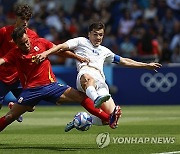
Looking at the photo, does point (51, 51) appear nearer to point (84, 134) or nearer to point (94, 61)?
point (94, 61)

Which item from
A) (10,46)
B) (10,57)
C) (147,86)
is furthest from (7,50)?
(147,86)

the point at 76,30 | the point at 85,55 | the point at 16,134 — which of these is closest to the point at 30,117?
the point at 16,134

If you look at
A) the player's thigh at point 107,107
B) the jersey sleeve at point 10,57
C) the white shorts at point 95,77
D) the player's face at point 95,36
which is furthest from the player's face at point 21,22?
the player's thigh at point 107,107

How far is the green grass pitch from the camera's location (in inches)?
413

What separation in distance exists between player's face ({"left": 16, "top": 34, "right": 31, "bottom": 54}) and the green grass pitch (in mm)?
1578

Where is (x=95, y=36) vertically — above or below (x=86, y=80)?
above

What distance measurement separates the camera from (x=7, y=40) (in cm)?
1263

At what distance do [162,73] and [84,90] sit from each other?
37.6ft

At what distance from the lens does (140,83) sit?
2264 cm

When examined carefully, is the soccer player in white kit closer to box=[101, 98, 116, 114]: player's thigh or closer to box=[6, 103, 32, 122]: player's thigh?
box=[101, 98, 116, 114]: player's thigh

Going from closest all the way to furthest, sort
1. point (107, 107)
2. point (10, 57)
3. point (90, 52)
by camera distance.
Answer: point (10, 57), point (107, 107), point (90, 52)

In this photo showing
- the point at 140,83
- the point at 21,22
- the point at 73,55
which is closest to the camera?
the point at 73,55

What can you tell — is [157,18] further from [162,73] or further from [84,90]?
[84,90]

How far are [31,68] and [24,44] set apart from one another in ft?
1.39
